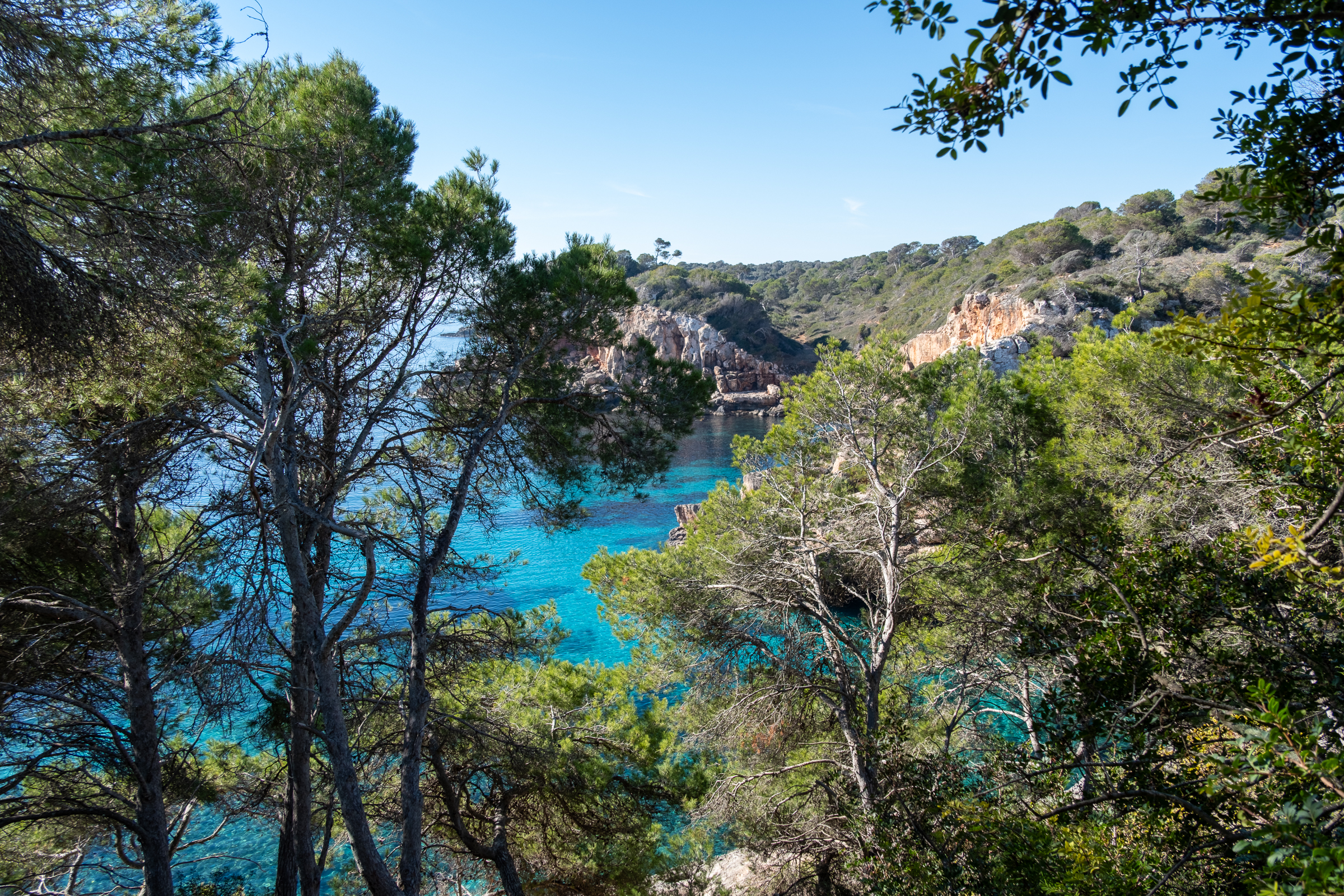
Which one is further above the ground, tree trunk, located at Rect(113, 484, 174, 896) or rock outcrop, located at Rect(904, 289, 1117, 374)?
rock outcrop, located at Rect(904, 289, 1117, 374)

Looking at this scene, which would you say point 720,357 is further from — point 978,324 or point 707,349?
point 978,324

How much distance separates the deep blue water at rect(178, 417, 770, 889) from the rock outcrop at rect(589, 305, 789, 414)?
13.6 metres

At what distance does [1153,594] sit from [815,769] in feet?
16.1

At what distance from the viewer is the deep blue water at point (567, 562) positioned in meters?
10.9

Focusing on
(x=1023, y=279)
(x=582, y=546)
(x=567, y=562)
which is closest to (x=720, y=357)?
(x=1023, y=279)

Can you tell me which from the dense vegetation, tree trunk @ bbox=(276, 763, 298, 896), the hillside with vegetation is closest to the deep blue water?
the dense vegetation

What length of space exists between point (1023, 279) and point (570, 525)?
1543 inches

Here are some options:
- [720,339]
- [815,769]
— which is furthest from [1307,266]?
[815,769]

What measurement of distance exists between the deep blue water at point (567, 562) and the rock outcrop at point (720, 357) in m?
13.6

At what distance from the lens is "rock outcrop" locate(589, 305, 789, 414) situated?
4931cm

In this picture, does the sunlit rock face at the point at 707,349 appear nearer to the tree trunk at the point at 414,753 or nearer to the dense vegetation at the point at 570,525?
the dense vegetation at the point at 570,525

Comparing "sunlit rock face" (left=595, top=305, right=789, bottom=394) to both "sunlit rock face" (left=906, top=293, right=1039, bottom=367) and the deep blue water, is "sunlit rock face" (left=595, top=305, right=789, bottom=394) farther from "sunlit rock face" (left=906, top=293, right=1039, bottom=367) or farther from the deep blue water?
the deep blue water

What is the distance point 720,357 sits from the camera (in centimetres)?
5184

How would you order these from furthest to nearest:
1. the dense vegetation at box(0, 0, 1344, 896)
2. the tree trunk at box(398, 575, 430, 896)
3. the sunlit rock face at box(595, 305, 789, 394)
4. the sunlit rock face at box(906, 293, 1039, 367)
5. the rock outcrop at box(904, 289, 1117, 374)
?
the sunlit rock face at box(595, 305, 789, 394), the sunlit rock face at box(906, 293, 1039, 367), the rock outcrop at box(904, 289, 1117, 374), the tree trunk at box(398, 575, 430, 896), the dense vegetation at box(0, 0, 1344, 896)
